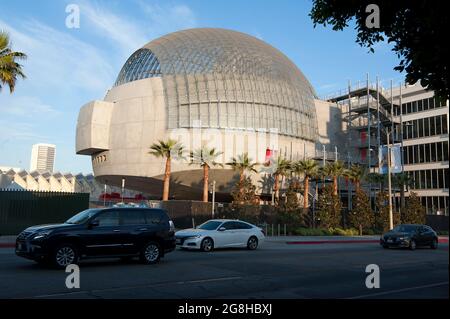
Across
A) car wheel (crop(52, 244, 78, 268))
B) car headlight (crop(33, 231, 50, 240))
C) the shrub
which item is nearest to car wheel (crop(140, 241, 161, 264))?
car wheel (crop(52, 244, 78, 268))

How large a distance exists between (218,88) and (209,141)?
25.0ft

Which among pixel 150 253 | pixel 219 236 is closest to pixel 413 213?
pixel 219 236

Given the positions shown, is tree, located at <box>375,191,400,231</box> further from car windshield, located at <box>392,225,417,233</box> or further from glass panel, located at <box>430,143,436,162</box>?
glass panel, located at <box>430,143,436,162</box>

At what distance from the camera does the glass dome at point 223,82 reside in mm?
60219

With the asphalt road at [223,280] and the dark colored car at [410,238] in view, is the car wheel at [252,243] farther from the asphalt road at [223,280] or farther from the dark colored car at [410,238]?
the dark colored car at [410,238]

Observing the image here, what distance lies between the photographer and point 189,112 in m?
59.6

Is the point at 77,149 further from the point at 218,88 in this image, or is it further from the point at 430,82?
the point at 430,82

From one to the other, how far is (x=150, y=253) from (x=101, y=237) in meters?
1.70

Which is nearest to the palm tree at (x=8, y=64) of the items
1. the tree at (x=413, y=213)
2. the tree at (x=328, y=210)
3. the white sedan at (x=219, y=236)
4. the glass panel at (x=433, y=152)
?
the white sedan at (x=219, y=236)

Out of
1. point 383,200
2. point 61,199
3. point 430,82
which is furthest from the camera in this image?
point 383,200

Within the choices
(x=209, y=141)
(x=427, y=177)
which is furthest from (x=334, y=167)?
(x=427, y=177)

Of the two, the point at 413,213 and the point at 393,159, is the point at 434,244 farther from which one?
the point at 413,213

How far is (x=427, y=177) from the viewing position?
2867 inches

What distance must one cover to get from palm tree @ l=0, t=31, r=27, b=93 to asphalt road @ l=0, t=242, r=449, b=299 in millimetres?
13603
